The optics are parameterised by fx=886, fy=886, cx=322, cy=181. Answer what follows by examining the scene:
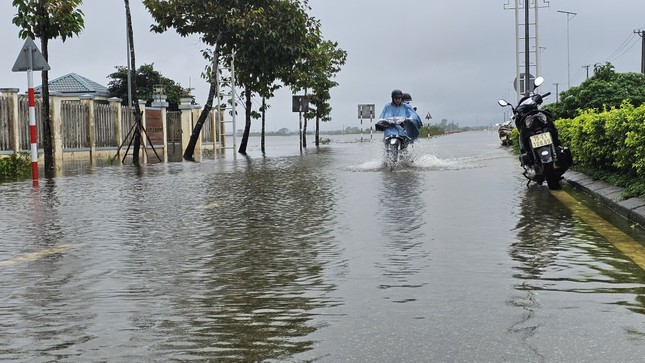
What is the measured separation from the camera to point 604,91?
75.9 ft

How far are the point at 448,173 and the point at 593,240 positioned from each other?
10275 millimetres

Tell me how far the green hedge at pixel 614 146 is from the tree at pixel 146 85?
165 ft

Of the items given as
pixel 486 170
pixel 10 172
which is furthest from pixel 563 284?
pixel 10 172

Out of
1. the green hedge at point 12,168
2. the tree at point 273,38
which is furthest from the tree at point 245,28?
the green hedge at point 12,168

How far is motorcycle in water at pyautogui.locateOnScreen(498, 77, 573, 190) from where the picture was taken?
44.3 ft

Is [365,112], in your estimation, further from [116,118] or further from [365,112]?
[116,118]

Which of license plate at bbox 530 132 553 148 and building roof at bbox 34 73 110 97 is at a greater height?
building roof at bbox 34 73 110 97

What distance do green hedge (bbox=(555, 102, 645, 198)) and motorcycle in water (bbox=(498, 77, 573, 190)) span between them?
1.91 feet

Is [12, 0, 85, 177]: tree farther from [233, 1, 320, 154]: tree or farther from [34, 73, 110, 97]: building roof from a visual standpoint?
[34, 73, 110, 97]: building roof

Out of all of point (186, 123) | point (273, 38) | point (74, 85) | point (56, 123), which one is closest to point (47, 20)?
point (56, 123)

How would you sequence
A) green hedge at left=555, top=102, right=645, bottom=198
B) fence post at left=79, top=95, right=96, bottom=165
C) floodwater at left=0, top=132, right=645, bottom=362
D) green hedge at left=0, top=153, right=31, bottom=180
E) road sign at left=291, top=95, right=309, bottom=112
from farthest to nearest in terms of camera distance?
road sign at left=291, top=95, right=309, bottom=112 < fence post at left=79, top=95, right=96, bottom=165 < green hedge at left=0, top=153, right=31, bottom=180 < green hedge at left=555, top=102, right=645, bottom=198 < floodwater at left=0, top=132, right=645, bottom=362

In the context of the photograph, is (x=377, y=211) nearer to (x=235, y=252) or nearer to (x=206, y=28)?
(x=235, y=252)

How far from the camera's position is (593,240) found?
8.14m

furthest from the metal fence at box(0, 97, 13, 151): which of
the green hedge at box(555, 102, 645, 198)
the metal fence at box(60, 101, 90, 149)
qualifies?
the green hedge at box(555, 102, 645, 198)
